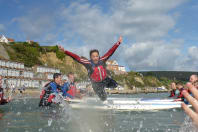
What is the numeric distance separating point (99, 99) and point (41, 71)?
6037cm

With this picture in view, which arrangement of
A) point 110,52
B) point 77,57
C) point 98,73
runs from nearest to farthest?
point 98,73, point 77,57, point 110,52

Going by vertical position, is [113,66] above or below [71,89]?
above

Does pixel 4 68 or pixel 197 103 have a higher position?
pixel 4 68

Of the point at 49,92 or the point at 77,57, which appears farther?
the point at 49,92

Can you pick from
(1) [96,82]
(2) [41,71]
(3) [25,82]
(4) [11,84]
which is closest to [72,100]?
(1) [96,82]

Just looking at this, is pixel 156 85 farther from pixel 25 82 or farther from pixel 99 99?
pixel 99 99

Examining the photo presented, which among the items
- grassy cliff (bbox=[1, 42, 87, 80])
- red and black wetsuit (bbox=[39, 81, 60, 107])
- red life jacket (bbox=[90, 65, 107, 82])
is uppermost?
grassy cliff (bbox=[1, 42, 87, 80])

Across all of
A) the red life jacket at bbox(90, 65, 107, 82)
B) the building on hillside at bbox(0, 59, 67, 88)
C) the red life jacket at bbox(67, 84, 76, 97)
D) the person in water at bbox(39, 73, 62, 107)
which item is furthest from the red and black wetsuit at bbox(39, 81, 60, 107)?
the building on hillside at bbox(0, 59, 67, 88)

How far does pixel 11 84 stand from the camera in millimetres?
49688

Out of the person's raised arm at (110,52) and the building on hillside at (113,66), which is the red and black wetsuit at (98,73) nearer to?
the person's raised arm at (110,52)

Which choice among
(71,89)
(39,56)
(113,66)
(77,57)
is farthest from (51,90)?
(39,56)

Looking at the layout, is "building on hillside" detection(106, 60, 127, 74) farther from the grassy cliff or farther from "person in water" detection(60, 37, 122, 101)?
the grassy cliff

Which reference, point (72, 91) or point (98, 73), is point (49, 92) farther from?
point (72, 91)

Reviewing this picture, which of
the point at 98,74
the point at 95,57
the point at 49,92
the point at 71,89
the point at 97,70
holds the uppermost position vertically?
the point at 95,57
